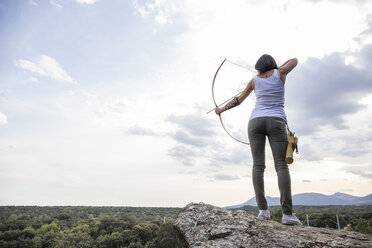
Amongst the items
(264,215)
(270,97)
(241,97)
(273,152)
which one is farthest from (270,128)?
(264,215)

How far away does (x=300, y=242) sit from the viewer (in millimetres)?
2617

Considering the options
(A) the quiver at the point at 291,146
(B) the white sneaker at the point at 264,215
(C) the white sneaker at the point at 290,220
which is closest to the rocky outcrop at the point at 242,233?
(C) the white sneaker at the point at 290,220

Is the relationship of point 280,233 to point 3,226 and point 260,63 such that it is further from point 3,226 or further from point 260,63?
point 3,226

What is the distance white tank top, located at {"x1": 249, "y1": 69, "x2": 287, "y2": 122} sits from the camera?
3.55 m

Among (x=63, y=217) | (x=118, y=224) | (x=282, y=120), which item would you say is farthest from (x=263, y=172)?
(x=63, y=217)

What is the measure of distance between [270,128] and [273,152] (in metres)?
0.31

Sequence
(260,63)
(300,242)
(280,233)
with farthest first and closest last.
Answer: (260,63) < (280,233) < (300,242)

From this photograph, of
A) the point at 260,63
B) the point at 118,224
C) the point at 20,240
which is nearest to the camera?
the point at 260,63

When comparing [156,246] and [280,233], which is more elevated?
[280,233]

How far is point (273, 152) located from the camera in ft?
11.5

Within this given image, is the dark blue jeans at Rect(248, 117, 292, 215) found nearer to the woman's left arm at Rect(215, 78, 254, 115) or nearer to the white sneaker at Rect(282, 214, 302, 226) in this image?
the white sneaker at Rect(282, 214, 302, 226)

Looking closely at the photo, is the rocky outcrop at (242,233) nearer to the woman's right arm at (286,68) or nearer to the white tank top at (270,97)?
the white tank top at (270,97)

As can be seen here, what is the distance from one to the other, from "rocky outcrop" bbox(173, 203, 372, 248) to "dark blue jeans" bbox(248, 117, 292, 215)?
0.40m

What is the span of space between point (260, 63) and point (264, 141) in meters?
1.06
